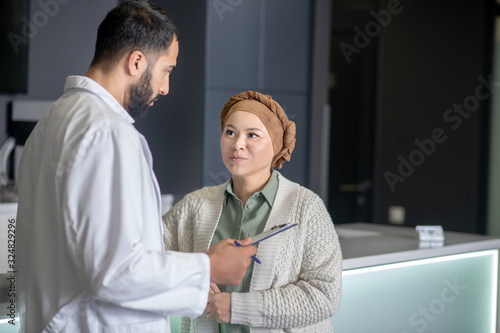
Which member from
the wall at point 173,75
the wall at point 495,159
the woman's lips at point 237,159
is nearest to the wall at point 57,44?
the wall at point 173,75

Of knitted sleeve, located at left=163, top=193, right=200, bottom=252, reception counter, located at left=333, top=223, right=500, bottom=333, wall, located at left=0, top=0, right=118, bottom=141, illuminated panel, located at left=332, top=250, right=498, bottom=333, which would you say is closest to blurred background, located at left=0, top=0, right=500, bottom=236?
wall, located at left=0, top=0, right=118, bottom=141

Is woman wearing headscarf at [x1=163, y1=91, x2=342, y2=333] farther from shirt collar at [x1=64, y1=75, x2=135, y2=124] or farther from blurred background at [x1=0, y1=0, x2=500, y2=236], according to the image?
blurred background at [x1=0, y1=0, x2=500, y2=236]

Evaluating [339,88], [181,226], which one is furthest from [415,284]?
[339,88]

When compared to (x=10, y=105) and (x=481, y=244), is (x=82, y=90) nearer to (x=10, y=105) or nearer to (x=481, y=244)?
(x=481, y=244)

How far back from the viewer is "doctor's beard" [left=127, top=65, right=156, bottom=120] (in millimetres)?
1338

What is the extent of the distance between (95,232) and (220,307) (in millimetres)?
527

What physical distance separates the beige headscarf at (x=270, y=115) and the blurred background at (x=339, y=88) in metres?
1.99

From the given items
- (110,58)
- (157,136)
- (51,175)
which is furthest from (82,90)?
(157,136)

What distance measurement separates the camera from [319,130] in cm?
436

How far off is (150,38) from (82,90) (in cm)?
18

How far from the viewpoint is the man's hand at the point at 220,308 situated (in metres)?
1.58

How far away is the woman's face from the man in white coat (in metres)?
0.37

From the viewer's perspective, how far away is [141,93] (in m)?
1.35

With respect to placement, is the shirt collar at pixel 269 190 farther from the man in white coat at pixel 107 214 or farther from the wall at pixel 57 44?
the wall at pixel 57 44
